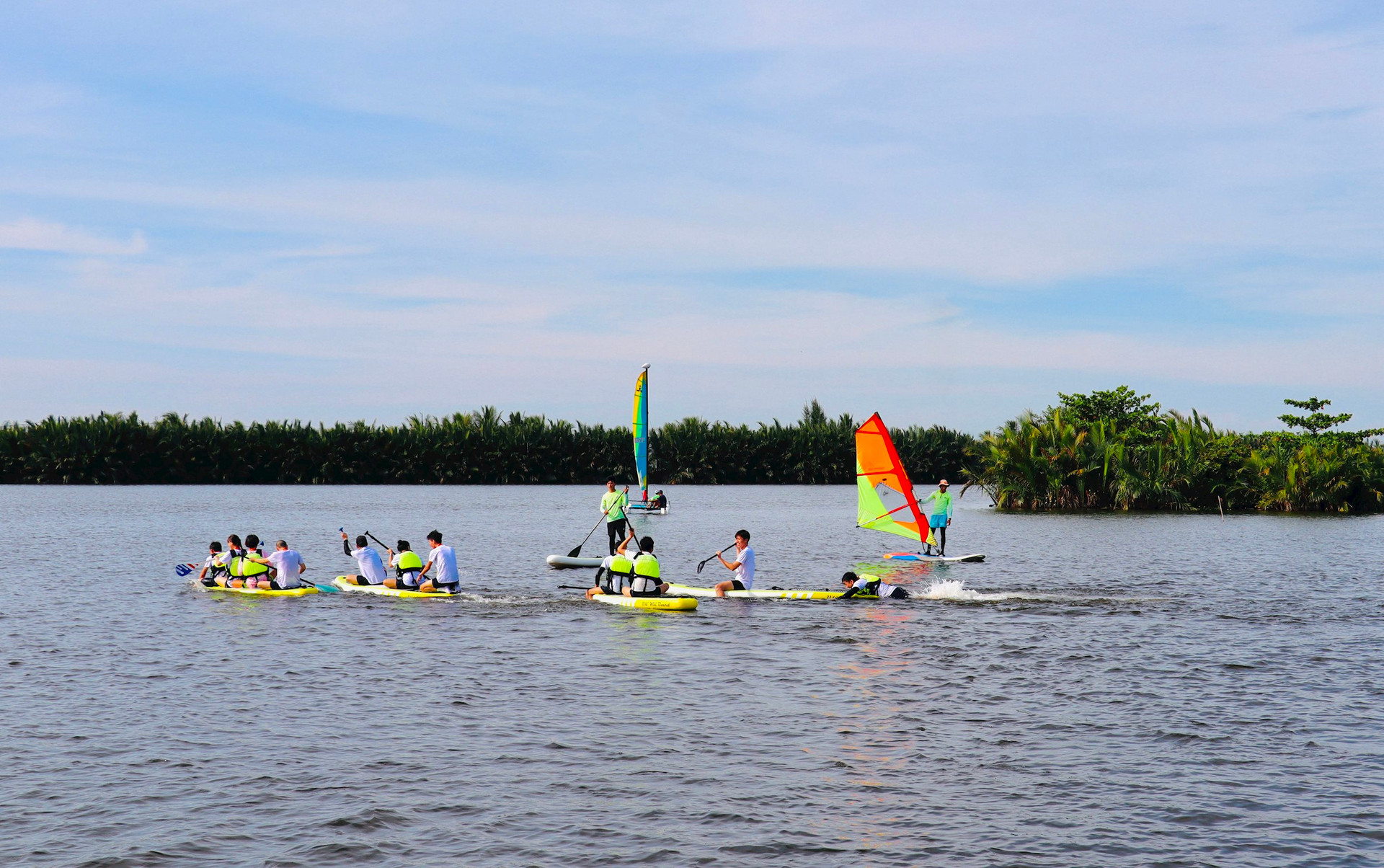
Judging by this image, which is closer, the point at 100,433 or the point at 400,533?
the point at 400,533

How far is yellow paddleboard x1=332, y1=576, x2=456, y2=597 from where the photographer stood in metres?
25.9

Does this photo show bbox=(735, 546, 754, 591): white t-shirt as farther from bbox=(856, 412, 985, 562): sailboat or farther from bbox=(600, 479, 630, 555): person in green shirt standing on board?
bbox=(856, 412, 985, 562): sailboat

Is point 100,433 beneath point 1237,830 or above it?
above

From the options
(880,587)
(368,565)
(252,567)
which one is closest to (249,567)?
(252,567)

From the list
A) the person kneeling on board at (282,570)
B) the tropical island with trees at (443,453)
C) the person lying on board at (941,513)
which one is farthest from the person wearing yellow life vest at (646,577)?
the tropical island with trees at (443,453)

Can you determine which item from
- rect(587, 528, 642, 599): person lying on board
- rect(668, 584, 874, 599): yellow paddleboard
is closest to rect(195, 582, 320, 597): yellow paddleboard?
rect(587, 528, 642, 599): person lying on board

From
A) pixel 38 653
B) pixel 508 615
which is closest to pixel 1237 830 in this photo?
pixel 508 615

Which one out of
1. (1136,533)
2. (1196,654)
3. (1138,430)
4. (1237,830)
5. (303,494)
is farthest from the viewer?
(303,494)

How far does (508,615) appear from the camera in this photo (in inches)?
933

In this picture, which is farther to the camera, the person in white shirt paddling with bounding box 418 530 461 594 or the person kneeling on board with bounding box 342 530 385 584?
the person kneeling on board with bounding box 342 530 385 584

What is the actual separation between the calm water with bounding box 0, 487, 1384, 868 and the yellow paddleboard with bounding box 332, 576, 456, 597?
36 centimetres

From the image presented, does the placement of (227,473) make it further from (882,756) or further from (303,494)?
(882,756)

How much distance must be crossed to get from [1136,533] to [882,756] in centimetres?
3724

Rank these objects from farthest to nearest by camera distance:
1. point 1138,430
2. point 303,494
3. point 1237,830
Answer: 1. point 303,494
2. point 1138,430
3. point 1237,830
